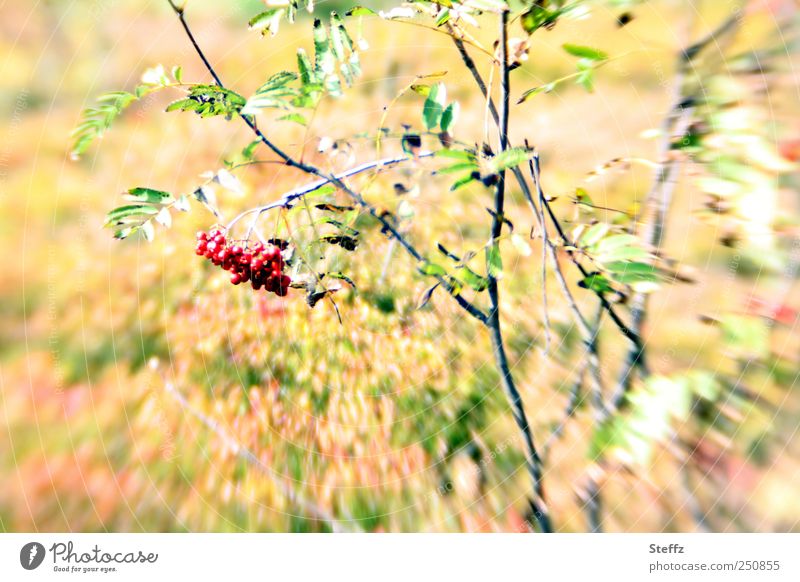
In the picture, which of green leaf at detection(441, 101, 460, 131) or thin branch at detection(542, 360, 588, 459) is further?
thin branch at detection(542, 360, 588, 459)

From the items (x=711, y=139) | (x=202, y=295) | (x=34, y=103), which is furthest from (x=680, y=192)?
(x=34, y=103)

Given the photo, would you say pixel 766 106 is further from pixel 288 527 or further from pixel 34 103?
pixel 34 103

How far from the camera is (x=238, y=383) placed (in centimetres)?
158

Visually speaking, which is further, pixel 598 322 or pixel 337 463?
pixel 337 463

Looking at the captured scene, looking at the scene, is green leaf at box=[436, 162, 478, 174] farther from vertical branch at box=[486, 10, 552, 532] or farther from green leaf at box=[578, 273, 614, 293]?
green leaf at box=[578, 273, 614, 293]

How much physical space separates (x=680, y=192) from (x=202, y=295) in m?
1.31

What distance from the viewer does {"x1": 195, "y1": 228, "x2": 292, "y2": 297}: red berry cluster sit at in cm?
96

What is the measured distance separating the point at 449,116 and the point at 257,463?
0.99 meters

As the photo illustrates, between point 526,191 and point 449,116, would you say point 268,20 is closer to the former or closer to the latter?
point 449,116
